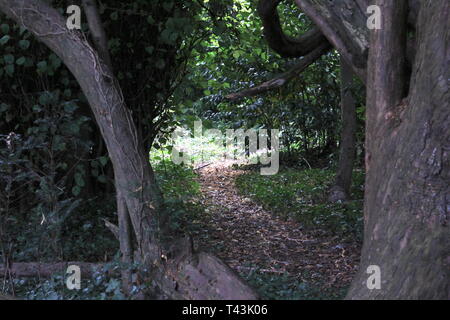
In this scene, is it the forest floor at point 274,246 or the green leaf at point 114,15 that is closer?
the forest floor at point 274,246

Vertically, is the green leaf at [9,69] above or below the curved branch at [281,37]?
below

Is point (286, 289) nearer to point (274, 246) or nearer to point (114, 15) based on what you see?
point (274, 246)

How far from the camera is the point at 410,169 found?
125 inches

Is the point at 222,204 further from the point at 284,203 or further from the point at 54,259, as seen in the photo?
the point at 54,259

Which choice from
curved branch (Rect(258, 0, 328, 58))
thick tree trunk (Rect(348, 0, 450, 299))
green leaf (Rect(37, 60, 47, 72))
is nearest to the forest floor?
thick tree trunk (Rect(348, 0, 450, 299))

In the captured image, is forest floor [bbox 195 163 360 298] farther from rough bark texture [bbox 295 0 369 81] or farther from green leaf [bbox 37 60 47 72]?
green leaf [bbox 37 60 47 72]

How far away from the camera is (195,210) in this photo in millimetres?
8141

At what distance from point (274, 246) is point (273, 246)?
0.01 m

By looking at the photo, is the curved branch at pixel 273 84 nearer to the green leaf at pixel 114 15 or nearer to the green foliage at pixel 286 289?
the green foliage at pixel 286 289

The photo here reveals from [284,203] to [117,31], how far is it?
11.4 feet

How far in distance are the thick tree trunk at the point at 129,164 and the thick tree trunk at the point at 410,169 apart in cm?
93

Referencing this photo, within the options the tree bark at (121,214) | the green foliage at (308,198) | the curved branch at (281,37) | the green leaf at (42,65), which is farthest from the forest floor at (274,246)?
the green leaf at (42,65)

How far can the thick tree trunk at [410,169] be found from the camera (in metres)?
3.02

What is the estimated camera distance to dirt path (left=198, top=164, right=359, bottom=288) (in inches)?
215
